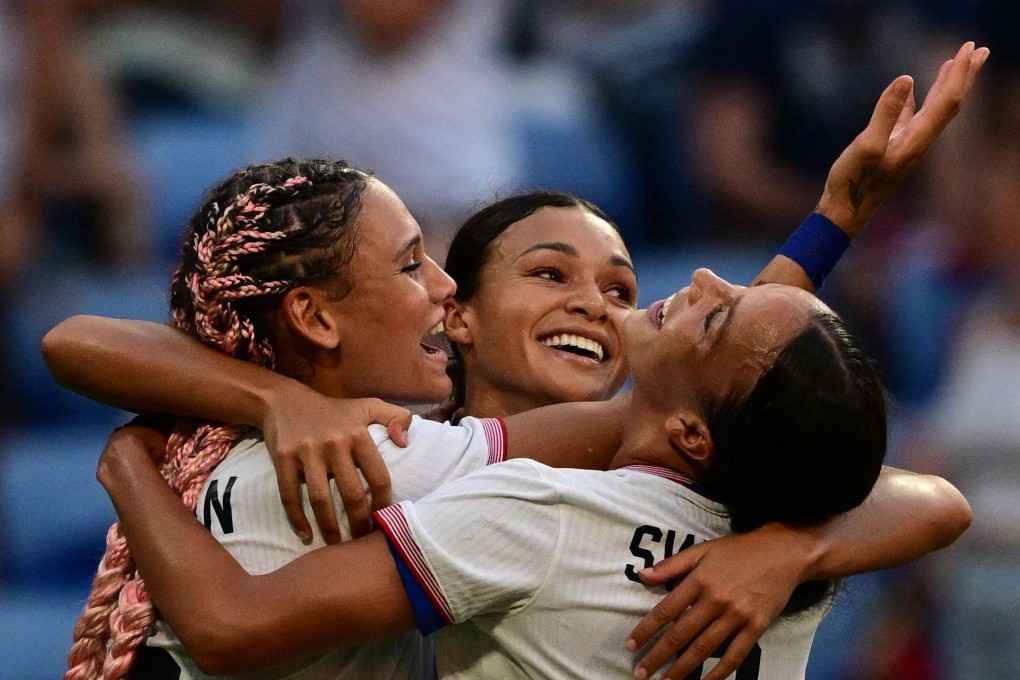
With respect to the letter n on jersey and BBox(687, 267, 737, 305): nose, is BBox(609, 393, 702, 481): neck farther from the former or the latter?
the letter n on jersey

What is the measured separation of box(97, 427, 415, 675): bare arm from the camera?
202cm

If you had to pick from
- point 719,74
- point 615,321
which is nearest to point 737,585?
point 615,321

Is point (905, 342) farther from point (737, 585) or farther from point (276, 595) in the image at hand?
point (276, 595)

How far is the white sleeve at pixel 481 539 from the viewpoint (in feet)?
6.74

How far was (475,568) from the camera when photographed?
2.06 metres

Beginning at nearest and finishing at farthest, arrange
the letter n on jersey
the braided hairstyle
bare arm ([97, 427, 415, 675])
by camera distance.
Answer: bare arm ([97, 427, 415, 675]) < the letter n on jersey < the braided hairstyle

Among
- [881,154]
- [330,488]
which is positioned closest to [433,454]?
[330,488]

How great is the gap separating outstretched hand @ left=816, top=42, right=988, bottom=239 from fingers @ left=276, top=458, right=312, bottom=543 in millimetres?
1283

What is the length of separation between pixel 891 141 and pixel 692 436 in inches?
33.9

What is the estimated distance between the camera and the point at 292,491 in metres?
2.17

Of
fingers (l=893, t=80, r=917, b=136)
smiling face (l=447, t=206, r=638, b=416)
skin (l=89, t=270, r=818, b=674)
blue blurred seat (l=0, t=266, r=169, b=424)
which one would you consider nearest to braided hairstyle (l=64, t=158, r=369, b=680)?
skin (l=89, t=270, r=818, b=674)

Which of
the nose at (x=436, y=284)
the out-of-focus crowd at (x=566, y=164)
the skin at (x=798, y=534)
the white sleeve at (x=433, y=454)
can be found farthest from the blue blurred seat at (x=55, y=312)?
the white sleeve at (x=433, y=454)

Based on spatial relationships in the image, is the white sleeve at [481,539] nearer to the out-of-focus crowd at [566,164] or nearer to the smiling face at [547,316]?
the smiling face at [547,316]

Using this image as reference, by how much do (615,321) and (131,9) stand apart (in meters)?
3.75
